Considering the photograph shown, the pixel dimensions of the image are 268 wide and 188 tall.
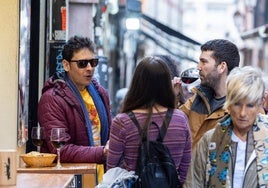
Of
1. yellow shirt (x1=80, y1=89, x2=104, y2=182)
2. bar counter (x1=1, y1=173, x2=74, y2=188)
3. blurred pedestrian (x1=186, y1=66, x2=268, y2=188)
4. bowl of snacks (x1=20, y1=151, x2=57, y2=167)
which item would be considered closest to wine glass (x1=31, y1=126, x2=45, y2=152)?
bowl of snacks (x1=20, y1=151, x2=57, y2=167)

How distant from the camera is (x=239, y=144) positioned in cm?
485

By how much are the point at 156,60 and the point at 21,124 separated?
1.73 meters

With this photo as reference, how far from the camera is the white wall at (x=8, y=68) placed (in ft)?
20.6

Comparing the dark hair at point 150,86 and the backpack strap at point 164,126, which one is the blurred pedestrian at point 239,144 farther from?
the dark hair at point 150,86

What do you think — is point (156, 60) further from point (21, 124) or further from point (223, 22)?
point (223, 22)

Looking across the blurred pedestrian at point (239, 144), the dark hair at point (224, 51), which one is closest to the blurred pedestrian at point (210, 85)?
the dark hair at point (224, 51)

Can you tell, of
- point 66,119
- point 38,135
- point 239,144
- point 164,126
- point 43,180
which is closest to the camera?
point 239,144

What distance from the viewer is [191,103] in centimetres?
648

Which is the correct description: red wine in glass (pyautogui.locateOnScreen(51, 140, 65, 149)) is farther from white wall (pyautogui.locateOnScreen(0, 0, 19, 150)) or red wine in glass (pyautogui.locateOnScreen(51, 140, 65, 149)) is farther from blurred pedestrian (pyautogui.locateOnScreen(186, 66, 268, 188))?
blurred pedestrian (pyautogui.locateOnScreen(186, 66, 268, 188))

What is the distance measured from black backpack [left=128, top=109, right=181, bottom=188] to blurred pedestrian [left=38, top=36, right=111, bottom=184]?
44.9 inches

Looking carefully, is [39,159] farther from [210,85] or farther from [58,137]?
[210,85]

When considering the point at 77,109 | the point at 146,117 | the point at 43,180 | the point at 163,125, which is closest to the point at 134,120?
the point at 146,117

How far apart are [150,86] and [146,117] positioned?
197mm

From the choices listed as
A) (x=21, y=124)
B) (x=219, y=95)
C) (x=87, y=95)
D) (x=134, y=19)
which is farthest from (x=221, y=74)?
(x=134, y=19)
